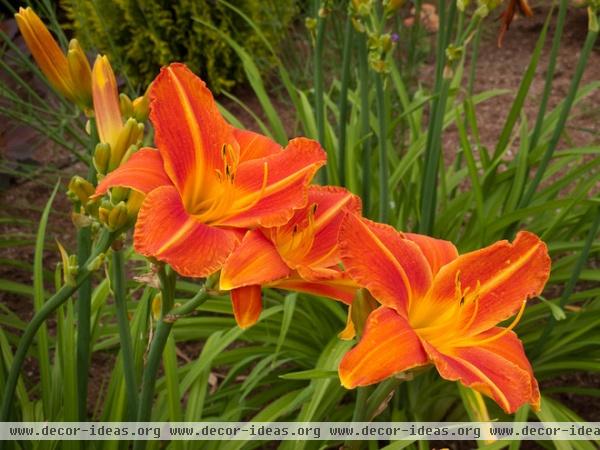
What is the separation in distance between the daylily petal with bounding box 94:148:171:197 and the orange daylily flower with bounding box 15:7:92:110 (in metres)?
0.20

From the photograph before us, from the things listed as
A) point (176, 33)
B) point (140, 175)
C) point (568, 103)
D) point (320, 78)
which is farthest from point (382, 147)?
point (176, 33)

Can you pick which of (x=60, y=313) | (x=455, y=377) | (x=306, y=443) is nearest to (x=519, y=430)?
(x=306, y=443)

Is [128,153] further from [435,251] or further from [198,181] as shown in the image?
[435,251]

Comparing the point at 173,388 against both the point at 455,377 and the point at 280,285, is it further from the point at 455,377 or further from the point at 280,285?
the point at 455,377

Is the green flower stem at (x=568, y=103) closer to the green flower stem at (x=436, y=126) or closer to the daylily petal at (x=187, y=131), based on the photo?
the green flower stem at (x=436, y=126)

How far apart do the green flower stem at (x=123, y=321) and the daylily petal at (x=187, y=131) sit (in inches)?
5.9

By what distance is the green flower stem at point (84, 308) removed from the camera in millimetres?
1089

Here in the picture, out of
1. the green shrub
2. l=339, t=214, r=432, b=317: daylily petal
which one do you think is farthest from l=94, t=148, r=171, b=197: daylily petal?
the green shrub

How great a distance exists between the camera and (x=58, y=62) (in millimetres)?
1041

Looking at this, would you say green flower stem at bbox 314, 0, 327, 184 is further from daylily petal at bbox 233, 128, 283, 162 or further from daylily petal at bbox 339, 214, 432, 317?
daylily petal at bbox 339, 214, 432, 317

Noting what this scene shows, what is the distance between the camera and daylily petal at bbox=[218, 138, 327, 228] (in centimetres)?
88

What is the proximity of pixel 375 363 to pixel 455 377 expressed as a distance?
0.10 metres

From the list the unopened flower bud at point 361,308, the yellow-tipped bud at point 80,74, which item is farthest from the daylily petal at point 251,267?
the yellow-tipped bud at point 80,74

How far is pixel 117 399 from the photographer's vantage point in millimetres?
1495
